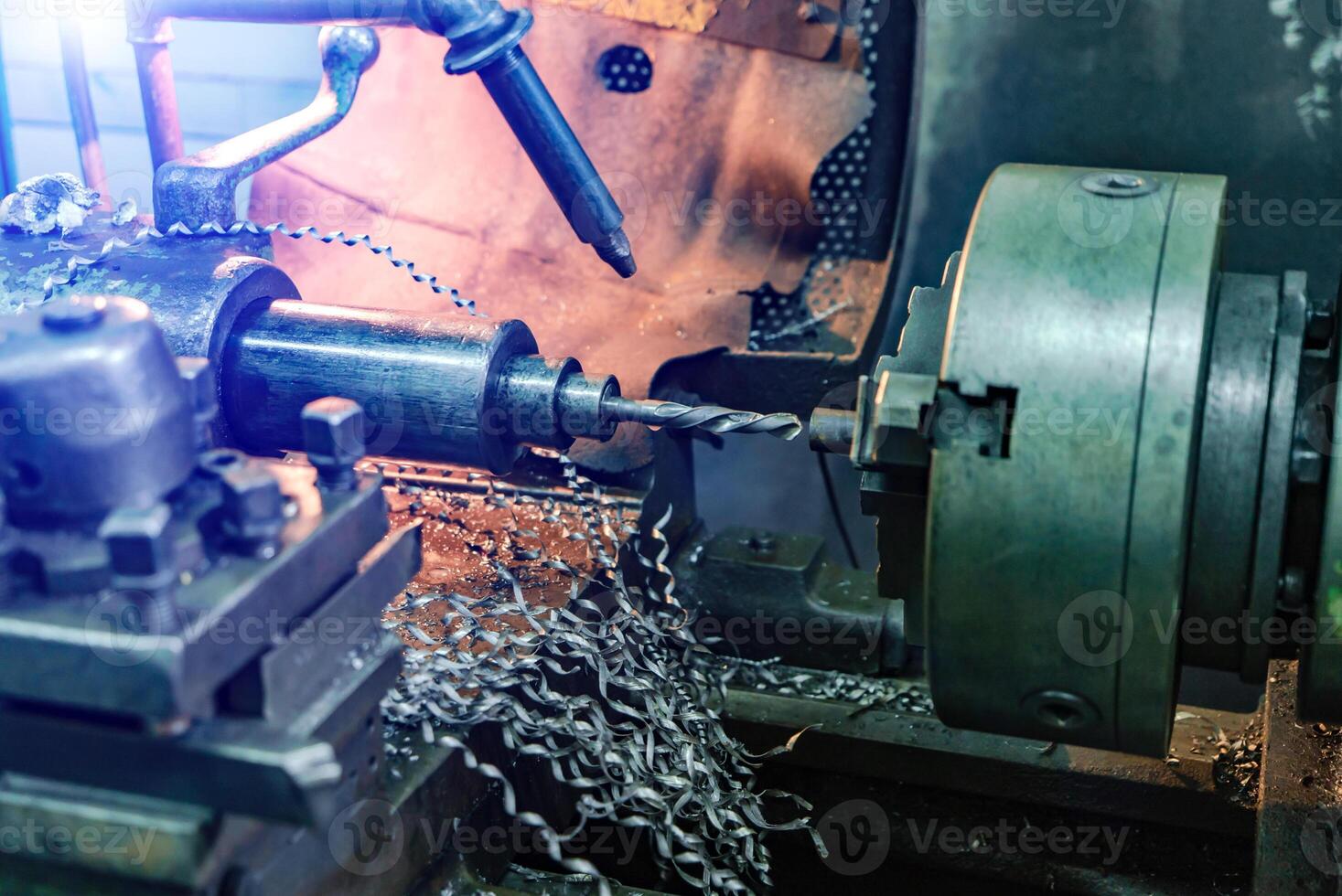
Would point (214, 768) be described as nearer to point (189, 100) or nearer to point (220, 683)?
point (220, 683)

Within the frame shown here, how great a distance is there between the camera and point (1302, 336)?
0.82m

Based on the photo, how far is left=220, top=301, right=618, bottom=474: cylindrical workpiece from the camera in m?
1.12

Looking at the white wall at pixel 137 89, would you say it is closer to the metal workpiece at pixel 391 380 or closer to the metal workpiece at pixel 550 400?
the metal workpiece at pixel 391 380

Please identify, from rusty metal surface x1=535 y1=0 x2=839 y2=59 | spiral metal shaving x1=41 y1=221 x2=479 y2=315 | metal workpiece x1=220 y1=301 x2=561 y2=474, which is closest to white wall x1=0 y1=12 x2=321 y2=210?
rusty metal surface x1=535 y1=0 x2=839 y2=59

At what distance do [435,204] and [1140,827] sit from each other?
3.94ft

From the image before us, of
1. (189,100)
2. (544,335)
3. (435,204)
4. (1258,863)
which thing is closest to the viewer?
(1258,863)

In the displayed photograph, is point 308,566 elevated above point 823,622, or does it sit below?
above

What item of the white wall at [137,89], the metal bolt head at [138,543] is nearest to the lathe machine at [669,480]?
the metal bolt head at [138,543]

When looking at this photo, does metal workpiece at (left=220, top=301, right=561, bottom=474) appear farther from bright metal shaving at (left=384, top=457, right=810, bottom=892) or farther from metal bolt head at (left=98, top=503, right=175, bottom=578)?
metal bolt head at (left=98, top=503, right=175, bottom=578)

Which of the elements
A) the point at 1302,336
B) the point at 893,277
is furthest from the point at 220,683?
the point at 893,277

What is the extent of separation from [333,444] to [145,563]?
0.16 metres

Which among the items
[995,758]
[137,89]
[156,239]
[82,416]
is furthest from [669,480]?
[137,89]

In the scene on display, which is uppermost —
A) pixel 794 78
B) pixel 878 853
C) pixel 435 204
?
pixel 794 78

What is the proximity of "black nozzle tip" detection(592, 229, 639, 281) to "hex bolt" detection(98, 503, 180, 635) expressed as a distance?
0.73 metres
